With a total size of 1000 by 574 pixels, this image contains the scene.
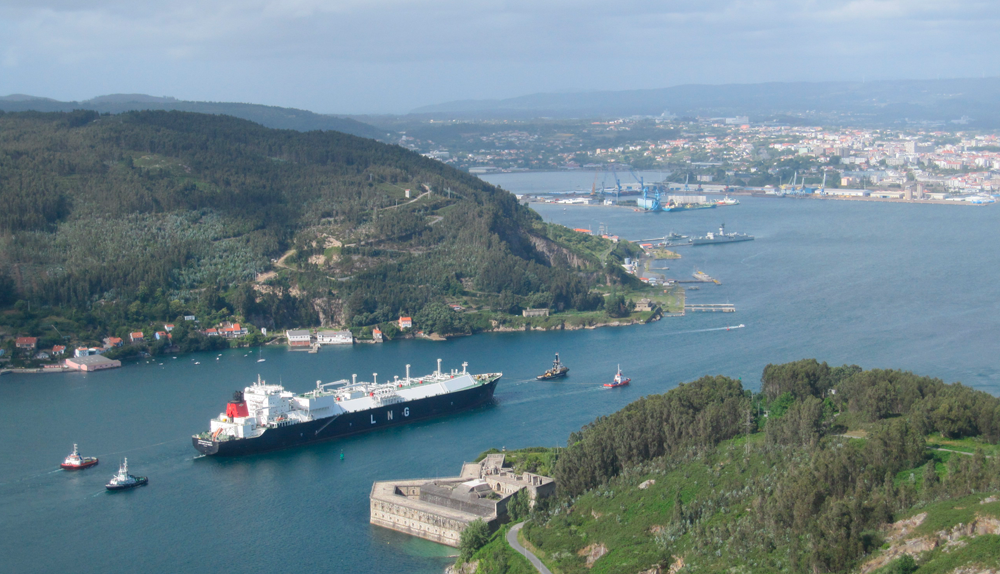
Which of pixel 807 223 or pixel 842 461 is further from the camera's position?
pixel 807 223

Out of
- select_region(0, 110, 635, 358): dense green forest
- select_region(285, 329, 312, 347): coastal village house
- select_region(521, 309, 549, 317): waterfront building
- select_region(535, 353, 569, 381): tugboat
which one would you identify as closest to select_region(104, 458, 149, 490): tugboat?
select_region(535, 353, 569, 381): tugboat

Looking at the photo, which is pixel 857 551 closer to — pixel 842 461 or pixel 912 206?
pixel 842 461

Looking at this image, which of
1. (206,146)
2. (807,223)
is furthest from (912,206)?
(206,146)

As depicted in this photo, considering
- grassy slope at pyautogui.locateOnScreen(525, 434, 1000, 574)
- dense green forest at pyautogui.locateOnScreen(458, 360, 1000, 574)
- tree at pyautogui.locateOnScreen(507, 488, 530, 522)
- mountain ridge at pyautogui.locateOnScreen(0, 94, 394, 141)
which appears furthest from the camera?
mountain ridge at pyautogui.locateOnScreen(0, 94, 394, 141)

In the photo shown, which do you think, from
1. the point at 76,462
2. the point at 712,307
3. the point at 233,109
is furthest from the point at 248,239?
the point at 233,109

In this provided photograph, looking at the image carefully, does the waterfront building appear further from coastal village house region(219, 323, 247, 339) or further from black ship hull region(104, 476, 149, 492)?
black ship hull region(104, 476, 149, 492)

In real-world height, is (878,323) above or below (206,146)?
below
